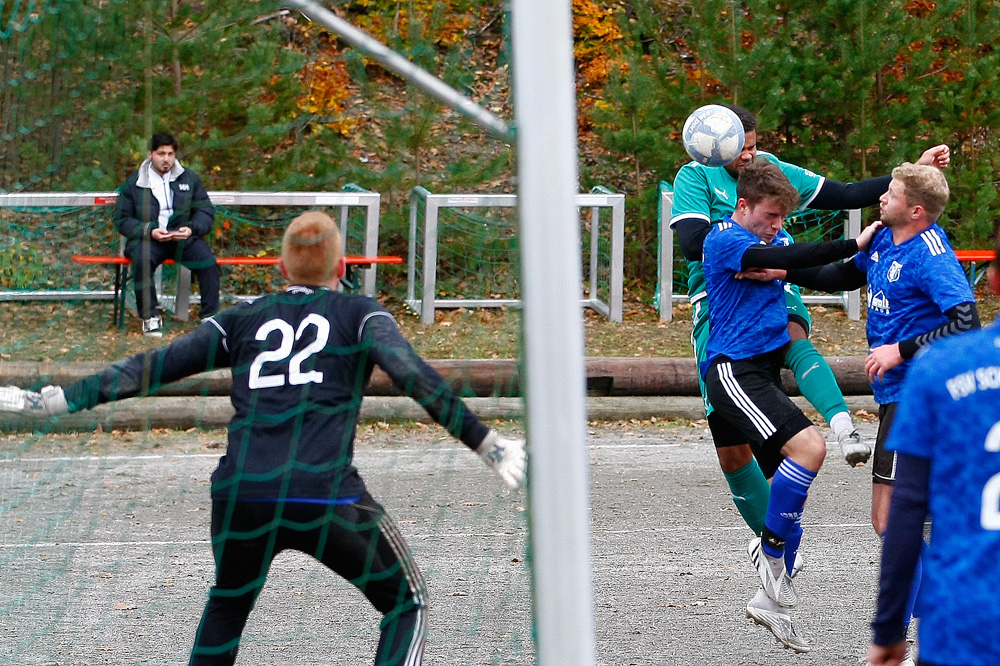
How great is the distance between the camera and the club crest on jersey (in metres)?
4.76

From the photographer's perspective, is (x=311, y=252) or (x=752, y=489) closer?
(x=311, y=252)

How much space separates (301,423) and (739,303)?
2192 mm

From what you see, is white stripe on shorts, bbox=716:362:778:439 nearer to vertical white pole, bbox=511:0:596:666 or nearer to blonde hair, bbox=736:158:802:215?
blonde hair, bbox=736:158:802:215

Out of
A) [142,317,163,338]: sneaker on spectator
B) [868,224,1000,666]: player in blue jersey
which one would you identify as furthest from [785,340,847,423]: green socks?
[868,224,1000,666]: player in blue jersey

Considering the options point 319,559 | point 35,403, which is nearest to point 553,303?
point 319,559

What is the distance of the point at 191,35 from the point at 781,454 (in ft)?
8.64

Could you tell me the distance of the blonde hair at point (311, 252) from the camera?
3719mm

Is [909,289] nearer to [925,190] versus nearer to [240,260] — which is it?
[925,190]

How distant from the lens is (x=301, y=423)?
355 centimetres

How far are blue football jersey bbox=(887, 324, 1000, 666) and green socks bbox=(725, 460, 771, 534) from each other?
2.91 meters

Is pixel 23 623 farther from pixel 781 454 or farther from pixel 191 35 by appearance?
pixel 781 454

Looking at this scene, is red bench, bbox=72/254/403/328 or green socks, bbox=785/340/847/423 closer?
red bench, bbox=72/254/403/328

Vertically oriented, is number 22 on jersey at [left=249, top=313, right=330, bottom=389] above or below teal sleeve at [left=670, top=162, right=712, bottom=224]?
below

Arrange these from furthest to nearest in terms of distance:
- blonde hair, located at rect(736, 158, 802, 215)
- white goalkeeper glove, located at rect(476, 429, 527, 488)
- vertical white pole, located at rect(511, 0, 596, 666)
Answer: blonde hair, located at rect(736, 158, 802, 215), white goalkeeper glove, located at rect(476, 429, 527, 488), vertical white pole, located at rect(511, 0, 596, 666)
